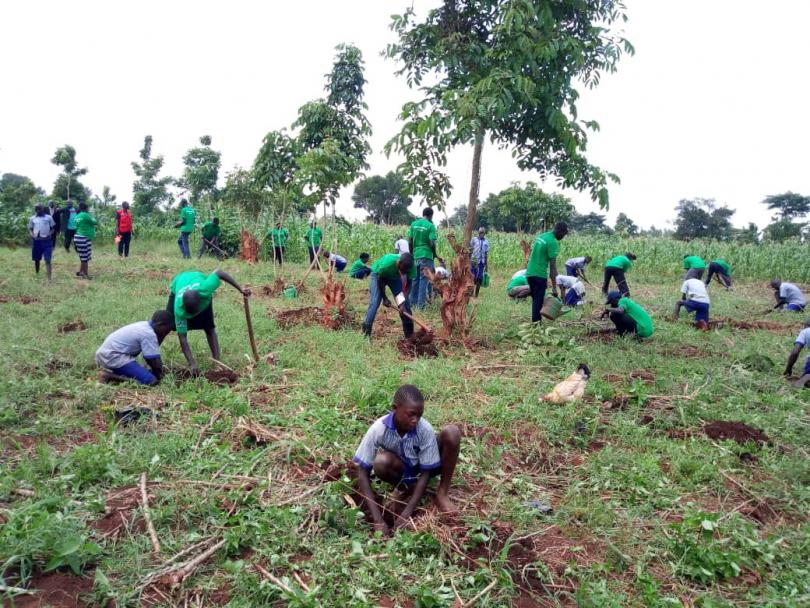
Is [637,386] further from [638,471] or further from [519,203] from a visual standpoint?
[519,203]

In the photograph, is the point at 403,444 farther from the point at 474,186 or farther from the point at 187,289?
the point at 474,186

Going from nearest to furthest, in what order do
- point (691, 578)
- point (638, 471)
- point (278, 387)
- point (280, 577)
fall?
1. point (280, 577)
2. point (691, 578)
3. point (638, 471)
4. point (278, 387)

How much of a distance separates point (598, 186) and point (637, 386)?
306 cm

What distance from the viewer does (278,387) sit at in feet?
17.9

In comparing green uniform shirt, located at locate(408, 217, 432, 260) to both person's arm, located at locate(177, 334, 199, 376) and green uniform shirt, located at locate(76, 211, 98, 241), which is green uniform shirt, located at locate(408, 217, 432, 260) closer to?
person's arm, located at locate(177, 334, 199, 376)

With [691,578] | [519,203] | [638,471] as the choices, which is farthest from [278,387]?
[519,203]

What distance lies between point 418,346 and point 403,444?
361 cm

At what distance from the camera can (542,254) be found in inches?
314

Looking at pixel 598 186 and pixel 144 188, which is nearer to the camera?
pixel 598 186

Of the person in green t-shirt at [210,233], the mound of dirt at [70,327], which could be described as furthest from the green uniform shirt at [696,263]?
the person in green t-shirt at [210,233]

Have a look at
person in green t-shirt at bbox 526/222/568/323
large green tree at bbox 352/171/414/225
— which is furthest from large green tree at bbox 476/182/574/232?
large green tree at bbox 352/171/414/225

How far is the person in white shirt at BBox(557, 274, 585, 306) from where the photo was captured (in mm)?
10406

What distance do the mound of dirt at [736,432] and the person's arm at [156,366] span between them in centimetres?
495

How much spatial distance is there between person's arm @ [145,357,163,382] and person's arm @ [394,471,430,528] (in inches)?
123
